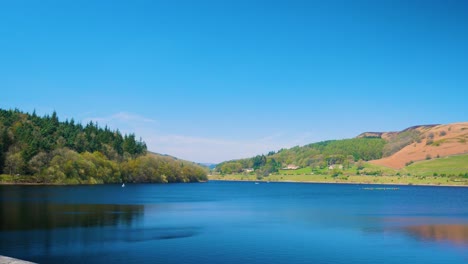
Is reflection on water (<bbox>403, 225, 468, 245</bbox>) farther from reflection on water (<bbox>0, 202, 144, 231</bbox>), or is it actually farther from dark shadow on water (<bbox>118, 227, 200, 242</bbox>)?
reflection on water (<bbox>0, 202, 144, 231</bbox>)

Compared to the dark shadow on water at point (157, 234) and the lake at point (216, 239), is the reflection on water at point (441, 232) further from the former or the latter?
the dark shadow on water at point (157, 234)

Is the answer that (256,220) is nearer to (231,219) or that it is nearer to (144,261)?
(231,219)

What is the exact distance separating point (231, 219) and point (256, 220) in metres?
4.49

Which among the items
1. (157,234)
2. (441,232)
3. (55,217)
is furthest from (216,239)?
(441,232)

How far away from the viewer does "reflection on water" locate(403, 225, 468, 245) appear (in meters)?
58.1

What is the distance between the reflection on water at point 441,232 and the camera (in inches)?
2288

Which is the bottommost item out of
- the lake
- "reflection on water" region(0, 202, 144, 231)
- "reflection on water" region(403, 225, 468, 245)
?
"reflection on water" region(403, 225, 468, 245)

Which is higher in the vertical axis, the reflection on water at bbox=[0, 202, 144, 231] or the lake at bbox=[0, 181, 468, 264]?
the reflection on water at bbox=[0, 202, 144, 231]

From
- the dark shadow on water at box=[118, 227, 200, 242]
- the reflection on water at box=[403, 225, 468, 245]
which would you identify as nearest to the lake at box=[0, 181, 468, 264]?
the reflection on water at box=[403, 225, 468, 245]

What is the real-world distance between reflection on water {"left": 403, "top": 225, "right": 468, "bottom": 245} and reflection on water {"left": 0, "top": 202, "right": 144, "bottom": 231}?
41.3 meters

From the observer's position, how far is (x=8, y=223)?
58.7m

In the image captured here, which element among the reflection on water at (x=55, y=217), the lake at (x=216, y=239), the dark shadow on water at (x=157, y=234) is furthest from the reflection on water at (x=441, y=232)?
the reflection on water at (x=55, y=217)

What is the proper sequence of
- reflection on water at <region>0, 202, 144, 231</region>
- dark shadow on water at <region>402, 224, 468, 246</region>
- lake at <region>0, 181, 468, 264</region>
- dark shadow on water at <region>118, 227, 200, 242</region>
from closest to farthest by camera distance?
lake at <region>0, 181, 468, 264</region> → dark shadow on water at <region>118, 227, 200, 242</region> → dark shadow on water at <region>402, 224, 468, 246</region> → reflection on water at <region>0, 202, 144, 231</region>

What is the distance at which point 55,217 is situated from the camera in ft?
225
